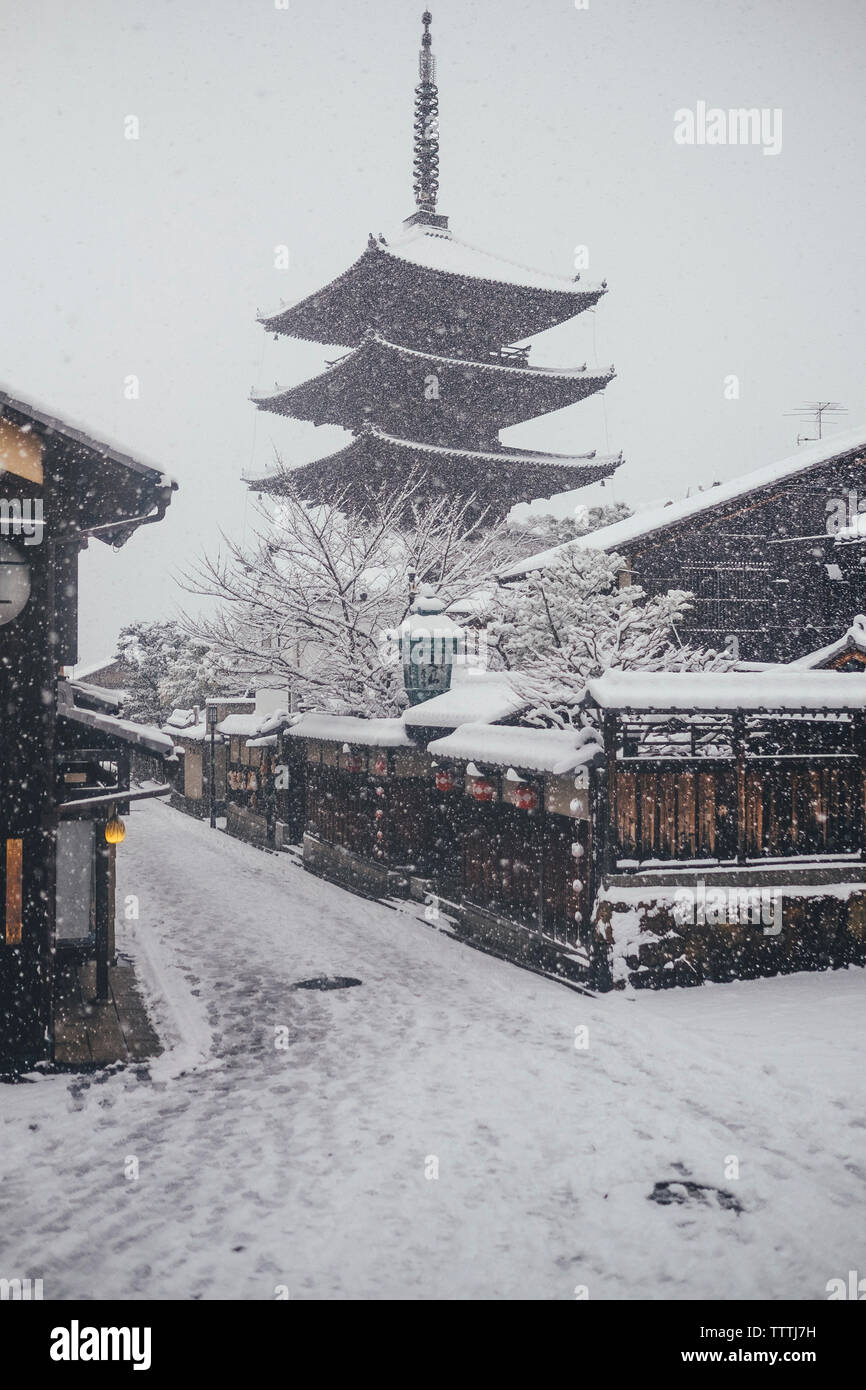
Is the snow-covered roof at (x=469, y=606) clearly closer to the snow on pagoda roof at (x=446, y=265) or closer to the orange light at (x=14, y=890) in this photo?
the snow on pagoda roof at (x=446, y=265)

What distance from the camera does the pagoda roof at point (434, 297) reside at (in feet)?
95.5

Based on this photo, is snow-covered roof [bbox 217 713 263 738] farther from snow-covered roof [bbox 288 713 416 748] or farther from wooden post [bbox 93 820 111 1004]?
wooden post [bbox 93 820 111 1004]

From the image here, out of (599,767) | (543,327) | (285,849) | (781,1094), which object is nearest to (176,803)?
(285,849)

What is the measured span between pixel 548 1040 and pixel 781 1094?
6.97 feet

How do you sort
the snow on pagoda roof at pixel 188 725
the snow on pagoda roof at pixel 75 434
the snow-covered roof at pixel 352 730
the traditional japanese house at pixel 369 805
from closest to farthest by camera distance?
the snow on pagoda roof at pixel 75 434, the snow-covered roof at pixel 352 730, the traditional japanese house at pixel 369 805, the snow on pagoda roof at pixel 188 725

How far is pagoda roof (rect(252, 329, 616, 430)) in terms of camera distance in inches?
1160

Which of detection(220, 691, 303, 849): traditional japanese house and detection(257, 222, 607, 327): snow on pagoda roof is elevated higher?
detection(257, 222, 607, 327): snow on pagoda roof

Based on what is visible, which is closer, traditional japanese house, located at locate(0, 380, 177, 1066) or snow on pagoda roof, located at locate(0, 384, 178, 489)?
traditional japanese house, located at locate(0, 380, 177, 1066)

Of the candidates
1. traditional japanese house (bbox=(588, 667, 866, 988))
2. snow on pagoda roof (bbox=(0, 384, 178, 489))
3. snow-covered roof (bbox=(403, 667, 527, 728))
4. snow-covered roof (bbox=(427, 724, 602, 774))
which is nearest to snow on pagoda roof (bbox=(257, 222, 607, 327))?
snow-covered roof (bbox=(403, 667, 527, 728))

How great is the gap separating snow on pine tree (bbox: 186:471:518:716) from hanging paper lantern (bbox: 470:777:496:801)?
623cm

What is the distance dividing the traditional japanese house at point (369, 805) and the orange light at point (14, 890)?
785 cm

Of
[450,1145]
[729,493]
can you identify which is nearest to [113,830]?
[450,1145]

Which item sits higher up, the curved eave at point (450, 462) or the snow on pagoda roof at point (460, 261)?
the snow on pagoda roof at point (460, 261)

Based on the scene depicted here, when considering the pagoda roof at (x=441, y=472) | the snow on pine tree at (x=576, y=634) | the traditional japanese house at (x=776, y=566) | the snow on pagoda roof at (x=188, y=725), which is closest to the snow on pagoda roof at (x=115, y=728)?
the snow on pine tree at (x=576, y=634)
